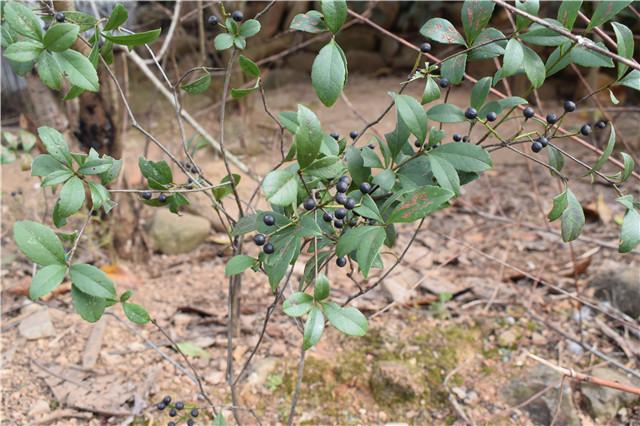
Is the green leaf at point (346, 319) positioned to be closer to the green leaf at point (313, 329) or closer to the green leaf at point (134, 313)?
the green leaf at point (313, 329)

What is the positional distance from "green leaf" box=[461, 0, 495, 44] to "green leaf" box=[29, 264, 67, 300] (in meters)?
0.70

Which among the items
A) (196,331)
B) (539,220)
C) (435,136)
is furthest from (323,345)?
(539,220)

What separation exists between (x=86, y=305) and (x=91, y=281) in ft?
0.16

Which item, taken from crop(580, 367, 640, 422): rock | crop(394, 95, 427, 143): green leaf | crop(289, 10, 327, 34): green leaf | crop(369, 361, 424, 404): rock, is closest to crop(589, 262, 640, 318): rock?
crop(580, 367, 640, 422): rock

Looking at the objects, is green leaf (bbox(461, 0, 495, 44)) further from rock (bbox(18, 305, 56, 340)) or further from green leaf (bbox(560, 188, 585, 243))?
rock (bbox(18, 305, 56, 340))

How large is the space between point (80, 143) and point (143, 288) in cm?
55

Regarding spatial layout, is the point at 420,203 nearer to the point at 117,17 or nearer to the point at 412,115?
the point at 412,115

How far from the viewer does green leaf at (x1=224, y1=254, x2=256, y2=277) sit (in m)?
0.91

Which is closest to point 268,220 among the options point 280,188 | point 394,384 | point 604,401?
point 280,188

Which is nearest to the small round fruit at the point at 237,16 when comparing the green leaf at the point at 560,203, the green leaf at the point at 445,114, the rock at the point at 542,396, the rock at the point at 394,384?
the green leaf at the point at 445,114

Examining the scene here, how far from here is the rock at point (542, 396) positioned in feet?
4.75

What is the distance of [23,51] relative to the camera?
801mm

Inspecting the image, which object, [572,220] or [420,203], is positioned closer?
[420,203]

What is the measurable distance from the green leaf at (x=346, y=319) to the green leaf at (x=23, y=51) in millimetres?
541
